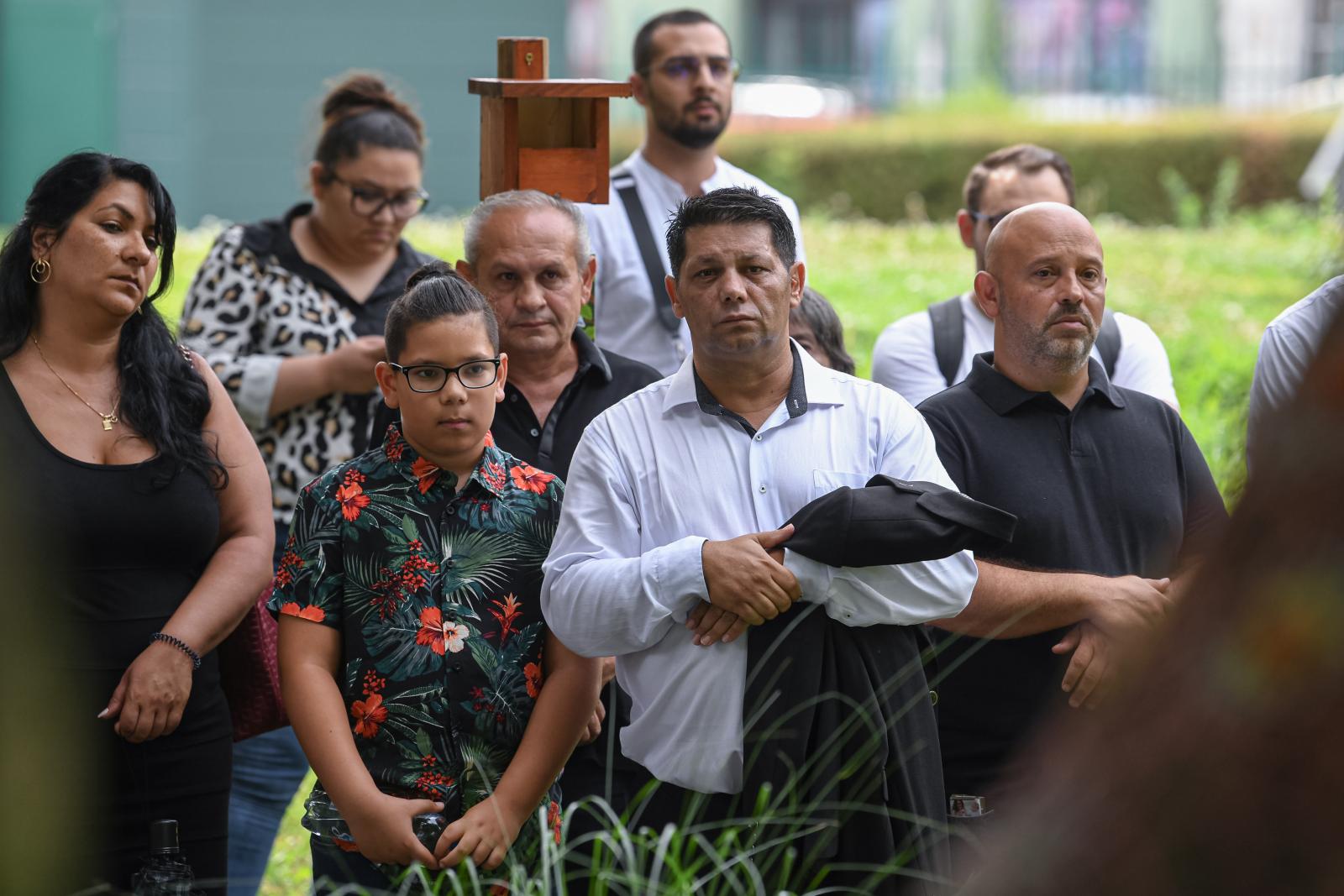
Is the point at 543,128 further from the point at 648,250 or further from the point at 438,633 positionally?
the point at 438,633

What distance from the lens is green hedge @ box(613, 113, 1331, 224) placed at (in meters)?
17.5

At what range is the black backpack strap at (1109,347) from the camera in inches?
167

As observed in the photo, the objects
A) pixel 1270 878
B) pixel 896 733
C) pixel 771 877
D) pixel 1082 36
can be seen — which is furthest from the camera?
pixel 1082 36

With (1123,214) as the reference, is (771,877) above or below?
below

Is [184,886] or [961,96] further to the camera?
[961,96]

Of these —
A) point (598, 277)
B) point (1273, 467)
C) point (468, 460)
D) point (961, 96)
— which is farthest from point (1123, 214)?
point (1273, 467)

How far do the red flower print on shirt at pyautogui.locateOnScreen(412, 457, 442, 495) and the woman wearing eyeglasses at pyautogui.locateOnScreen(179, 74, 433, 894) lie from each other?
1.26 meters

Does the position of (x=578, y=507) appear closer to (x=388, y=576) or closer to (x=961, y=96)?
(x=388, y=576)

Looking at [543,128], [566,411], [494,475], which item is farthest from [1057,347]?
[543,128]

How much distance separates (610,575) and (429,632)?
0.42 meters

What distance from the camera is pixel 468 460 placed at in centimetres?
325

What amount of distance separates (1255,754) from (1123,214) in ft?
56.9

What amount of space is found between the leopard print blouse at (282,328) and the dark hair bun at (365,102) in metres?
0.47

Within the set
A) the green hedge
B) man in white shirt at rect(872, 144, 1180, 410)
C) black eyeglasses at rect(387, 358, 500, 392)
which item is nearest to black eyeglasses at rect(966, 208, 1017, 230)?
man in white shirt at rect(872, 144, 1180, 410)
